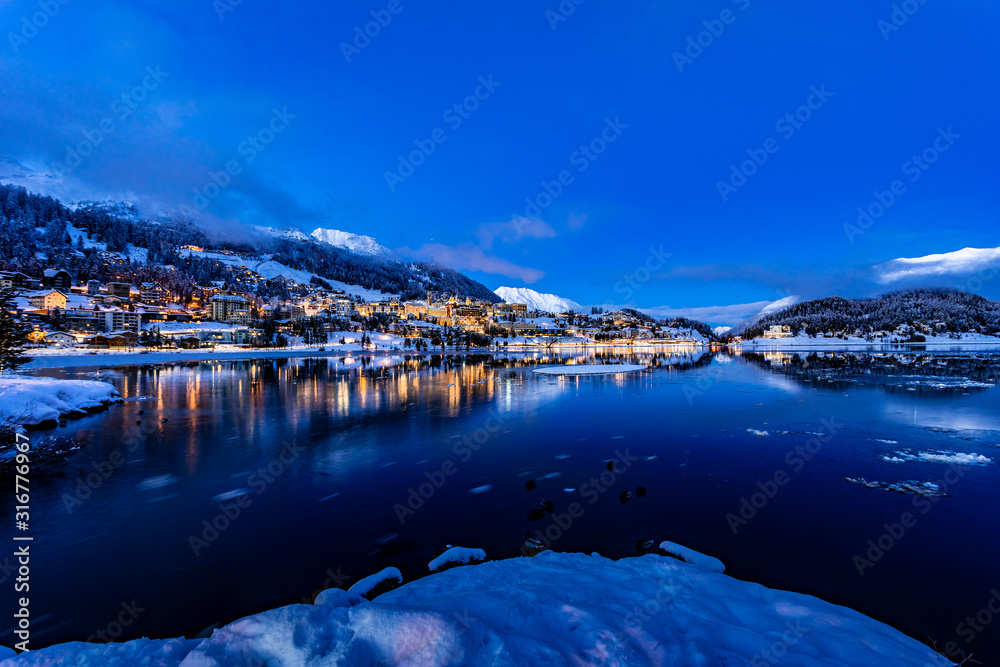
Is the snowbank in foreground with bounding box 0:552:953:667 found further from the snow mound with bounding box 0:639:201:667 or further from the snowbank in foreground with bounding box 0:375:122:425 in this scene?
the snowbank in foreground with bounding box 0:375:122:425

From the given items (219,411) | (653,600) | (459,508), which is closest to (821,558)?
(653,600)

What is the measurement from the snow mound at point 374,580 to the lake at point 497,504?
0.40 meters

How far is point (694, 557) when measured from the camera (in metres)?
7.00

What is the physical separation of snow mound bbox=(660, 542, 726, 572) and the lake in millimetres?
350

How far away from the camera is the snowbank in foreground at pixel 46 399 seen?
17047 millimetres

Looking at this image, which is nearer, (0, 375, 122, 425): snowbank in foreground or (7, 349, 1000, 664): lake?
(7, 349, 1000, 664): lake

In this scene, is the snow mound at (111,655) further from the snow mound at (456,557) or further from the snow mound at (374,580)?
the snow mound at (456,557)

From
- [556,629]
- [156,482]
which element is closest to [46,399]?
[156,482]

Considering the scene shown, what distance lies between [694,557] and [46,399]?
1087 inches

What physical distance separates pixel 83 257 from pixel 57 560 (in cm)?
24230

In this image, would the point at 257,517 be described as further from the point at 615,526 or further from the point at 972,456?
the point at 972,456

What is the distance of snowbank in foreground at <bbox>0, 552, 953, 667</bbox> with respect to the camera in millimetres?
3475

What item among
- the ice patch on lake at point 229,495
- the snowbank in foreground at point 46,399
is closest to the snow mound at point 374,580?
the ice patch on lake at point 229,495

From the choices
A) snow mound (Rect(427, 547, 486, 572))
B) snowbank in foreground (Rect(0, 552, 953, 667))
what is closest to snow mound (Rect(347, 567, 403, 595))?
snow mound (Rect(427, 547, 486, 572))
